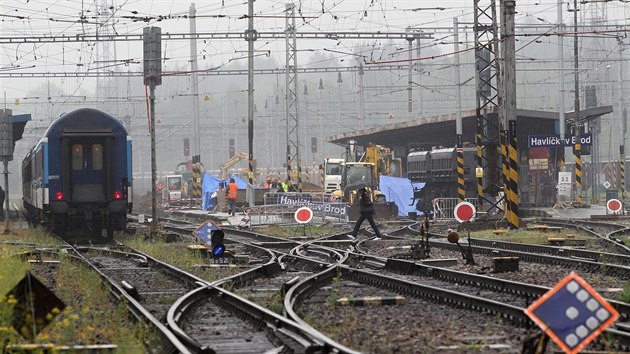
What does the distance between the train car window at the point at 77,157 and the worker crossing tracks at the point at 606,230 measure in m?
13.3

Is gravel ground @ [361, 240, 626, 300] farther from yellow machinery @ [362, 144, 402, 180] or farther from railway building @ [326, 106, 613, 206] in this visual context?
yellow machinery @ [362, 144, 402, 180]

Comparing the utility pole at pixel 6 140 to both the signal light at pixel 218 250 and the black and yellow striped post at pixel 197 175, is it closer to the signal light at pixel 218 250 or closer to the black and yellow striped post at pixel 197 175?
the signal light at pixel 218 250

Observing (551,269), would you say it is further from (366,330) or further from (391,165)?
(391,165)

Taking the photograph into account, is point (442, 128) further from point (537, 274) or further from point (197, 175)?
point (537, 274)

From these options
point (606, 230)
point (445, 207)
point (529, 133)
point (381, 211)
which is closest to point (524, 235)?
point (606, 230)

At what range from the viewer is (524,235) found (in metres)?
28.8

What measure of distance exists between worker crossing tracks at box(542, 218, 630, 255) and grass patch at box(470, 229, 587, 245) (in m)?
0.64

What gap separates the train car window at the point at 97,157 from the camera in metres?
29.7

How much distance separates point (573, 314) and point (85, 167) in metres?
23.8

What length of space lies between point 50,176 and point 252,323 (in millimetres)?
18778

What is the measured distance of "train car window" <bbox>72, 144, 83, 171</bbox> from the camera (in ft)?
97.3

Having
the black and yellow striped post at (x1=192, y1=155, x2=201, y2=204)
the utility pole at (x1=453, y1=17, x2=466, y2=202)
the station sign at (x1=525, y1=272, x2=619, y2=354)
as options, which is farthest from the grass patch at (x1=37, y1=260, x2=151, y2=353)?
the black and yellow striped post at (x1=192, y1=155, x2=201, y2=204)

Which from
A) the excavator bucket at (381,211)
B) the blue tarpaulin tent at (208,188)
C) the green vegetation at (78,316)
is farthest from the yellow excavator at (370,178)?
the green vegetation at (78,316)

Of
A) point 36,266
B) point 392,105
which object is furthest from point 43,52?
point 392,105
